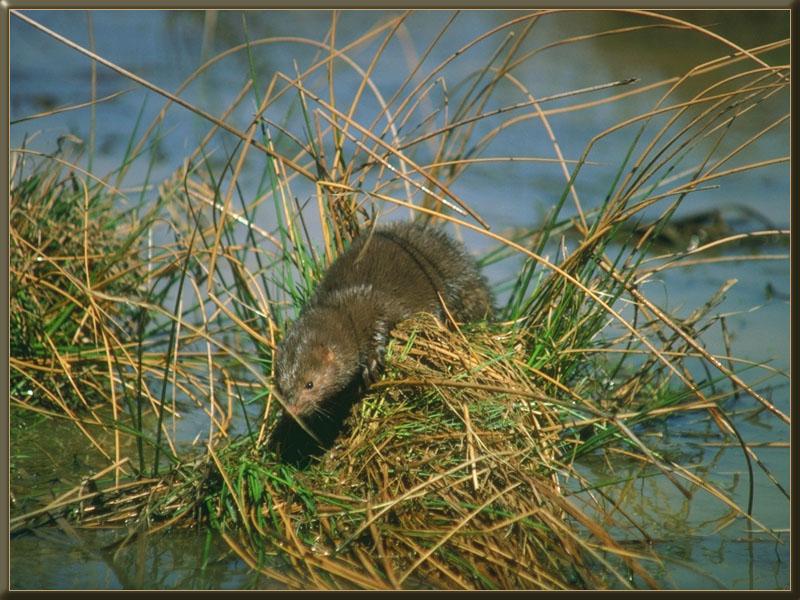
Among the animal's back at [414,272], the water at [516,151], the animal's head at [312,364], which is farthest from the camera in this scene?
the animal's back at [414,272]

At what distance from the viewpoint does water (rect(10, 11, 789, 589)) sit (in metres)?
3.69

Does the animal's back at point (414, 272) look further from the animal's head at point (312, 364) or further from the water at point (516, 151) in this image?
the water at point (516, 151)

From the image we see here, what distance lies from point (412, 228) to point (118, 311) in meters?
1.72

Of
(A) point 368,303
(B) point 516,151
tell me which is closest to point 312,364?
(A) point 368,303

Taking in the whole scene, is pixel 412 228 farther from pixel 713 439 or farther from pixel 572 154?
pixel 572 154

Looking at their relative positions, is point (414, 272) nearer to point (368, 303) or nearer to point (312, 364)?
point (368, 303)

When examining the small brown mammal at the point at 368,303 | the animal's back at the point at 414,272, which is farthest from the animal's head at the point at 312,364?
the animal's back at the point at 414,272

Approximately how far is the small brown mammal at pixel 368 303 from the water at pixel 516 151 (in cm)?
78

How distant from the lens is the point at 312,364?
4.29m

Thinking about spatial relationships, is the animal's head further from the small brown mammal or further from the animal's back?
the animal's back

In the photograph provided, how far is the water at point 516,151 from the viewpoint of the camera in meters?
3.69

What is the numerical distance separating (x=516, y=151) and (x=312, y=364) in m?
6.09

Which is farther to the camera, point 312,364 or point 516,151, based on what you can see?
point 516,151

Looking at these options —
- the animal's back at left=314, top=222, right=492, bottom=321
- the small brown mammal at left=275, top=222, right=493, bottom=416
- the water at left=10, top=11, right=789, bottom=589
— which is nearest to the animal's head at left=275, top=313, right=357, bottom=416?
the small brown mammal at left=275, top=222, right=493, bottom=416
